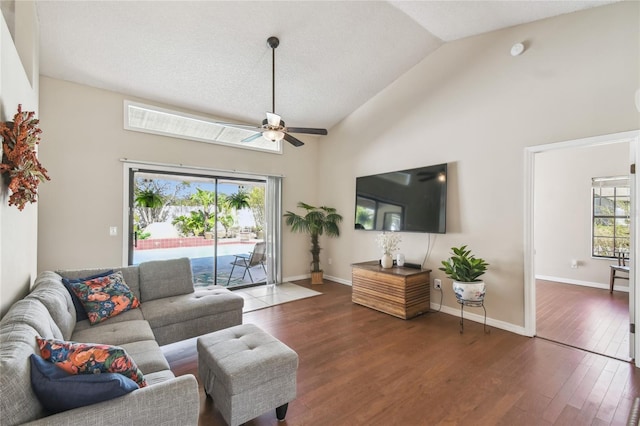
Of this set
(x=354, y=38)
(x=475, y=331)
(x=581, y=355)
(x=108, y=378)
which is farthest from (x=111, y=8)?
(x=581, y=355)

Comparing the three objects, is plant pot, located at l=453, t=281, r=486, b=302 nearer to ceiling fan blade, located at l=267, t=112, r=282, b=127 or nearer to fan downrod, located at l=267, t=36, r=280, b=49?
ceiling fan blade, located at l=267, t=112, r=282, b=127

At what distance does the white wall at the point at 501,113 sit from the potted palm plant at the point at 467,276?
1.17 feet

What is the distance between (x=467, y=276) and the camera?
340cm

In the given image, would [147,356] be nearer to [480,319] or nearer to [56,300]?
[56,300]

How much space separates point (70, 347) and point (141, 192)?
3.61 m

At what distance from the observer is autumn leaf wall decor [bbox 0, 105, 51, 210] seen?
1.67 metres

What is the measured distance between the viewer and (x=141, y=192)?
436 cm

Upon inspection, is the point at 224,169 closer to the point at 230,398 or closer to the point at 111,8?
the point at 111,8

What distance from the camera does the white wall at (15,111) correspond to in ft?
5.57

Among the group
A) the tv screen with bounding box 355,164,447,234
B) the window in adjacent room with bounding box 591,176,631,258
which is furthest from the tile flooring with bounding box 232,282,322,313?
the window in adjacent room with bounding box 591,176,631,258

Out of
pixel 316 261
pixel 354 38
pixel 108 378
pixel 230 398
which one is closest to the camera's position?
pixel 108 378

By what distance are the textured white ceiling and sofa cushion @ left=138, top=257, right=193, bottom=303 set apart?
2508 millimetres

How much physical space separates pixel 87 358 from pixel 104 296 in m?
1.58

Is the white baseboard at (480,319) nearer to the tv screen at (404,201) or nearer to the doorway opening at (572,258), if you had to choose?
the doorway opening at (572,258)
